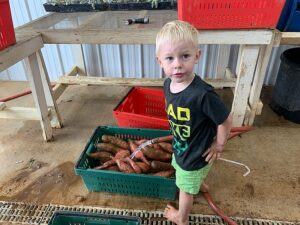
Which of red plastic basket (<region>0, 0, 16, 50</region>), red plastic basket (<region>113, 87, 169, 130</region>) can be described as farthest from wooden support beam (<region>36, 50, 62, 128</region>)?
red plastic basket (<region>113, 87, 169, 130</region>)

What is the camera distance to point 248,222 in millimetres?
1201

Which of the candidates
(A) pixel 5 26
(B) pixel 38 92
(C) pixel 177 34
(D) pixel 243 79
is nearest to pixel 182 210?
(C) pixel 177 34

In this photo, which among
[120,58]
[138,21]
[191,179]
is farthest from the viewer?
[120,58]

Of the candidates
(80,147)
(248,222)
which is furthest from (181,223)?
(80,147)

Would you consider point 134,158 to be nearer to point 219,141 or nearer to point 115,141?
point 115,141

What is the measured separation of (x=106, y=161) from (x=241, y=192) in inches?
30.5

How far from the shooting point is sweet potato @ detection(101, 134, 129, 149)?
1.50m

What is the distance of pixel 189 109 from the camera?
879 millimetres

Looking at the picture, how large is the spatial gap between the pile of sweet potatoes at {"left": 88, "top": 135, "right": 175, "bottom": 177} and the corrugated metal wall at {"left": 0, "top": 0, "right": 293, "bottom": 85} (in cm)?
119

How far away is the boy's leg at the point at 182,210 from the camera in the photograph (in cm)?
110

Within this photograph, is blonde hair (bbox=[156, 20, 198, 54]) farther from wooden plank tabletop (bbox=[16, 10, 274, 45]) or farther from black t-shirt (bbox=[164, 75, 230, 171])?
wooden plank tabletop (bbox=[16, 10, 274, 45])

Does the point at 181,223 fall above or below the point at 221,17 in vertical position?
below

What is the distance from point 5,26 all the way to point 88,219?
105 centimetres

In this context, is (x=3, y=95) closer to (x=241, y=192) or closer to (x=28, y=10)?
(x=28, y=10)
